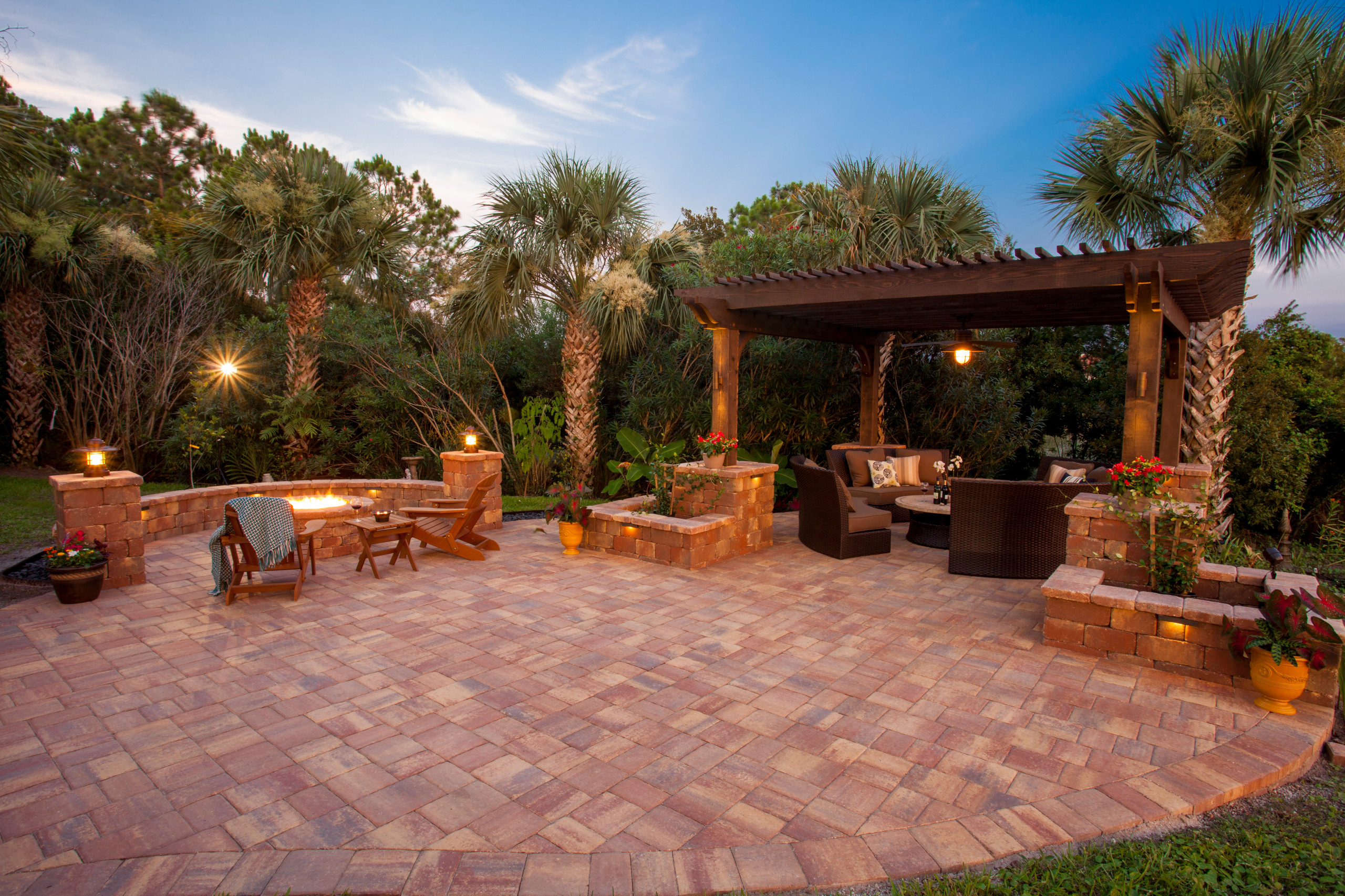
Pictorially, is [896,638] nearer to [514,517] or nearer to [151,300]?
[514,517]

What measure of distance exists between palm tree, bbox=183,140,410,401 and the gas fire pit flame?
4.76 meters

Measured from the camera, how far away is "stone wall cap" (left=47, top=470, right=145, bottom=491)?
17.8ft

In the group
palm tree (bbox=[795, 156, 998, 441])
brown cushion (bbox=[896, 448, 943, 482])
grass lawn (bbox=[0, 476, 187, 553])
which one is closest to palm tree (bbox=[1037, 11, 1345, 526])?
palm tree (bbox=[795, 156, 998, 441])

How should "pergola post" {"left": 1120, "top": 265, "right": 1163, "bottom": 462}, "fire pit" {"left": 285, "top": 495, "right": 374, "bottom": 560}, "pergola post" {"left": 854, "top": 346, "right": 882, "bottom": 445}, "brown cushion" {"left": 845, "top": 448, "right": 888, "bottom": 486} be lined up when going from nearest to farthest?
"pergola post" {"left": 1120, "top": 265, "right": 1163, "bottom": 462}
"fire pit" {"left": 285, "top": 495, "right": 374, "bottom": 560}
"brown cushion" {"left": 845, "top": 448, "right": 888, "bottom": 486}
"pergola post" {"left": 854, "top": 346, "right": 882, "bottom": 445}

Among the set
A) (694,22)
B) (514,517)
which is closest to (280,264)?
(514,517)

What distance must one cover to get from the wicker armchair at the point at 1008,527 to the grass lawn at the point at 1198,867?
360cm

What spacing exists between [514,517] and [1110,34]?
572 inches

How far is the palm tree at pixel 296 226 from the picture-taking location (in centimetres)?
970

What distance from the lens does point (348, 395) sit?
38.7 ft

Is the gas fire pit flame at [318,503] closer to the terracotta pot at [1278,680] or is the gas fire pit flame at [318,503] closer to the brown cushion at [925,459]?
the terracotta pot at [1278,680]

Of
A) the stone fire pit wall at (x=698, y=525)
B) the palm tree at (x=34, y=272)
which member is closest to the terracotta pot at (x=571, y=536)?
the stone fire pit wall at (x=698, y=525)

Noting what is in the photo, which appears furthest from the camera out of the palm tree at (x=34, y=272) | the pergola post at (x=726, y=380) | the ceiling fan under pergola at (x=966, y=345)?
the palm tree at (x=34, y=272)

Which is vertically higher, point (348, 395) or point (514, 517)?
point (348, 395)

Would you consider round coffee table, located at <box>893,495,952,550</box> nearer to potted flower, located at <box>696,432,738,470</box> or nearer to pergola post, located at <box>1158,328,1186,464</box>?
potted flower, located at <box>696,432,738,470</box>
